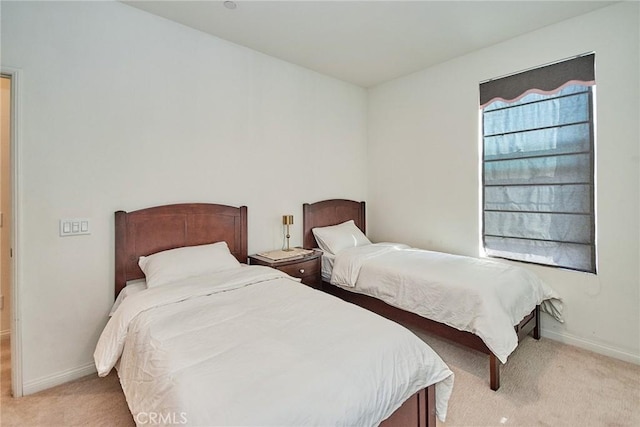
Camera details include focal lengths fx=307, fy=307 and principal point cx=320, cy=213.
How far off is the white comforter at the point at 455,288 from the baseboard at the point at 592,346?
171mm

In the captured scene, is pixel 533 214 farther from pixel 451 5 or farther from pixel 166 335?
pixel 166 335

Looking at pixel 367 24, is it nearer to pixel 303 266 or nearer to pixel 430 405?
pixel 303 266

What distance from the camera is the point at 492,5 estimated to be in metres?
2.44

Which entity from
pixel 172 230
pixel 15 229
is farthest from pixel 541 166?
pixel 15 229

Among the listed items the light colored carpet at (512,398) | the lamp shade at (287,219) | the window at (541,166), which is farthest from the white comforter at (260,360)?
the window at (541,166)

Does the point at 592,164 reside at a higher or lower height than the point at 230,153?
lower

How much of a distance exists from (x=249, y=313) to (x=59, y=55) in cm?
221

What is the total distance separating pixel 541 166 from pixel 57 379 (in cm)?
427

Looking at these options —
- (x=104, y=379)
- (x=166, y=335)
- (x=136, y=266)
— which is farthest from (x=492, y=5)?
(x=104, y=379)

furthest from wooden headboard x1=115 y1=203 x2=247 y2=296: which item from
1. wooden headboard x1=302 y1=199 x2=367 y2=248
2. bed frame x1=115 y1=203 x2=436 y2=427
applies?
wooden headboard x1=302 y1=199 x2=367 y2=248

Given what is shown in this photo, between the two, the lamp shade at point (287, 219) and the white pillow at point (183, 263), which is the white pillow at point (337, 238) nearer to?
the lamp shade at point (287, 219)

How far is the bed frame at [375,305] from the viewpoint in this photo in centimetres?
221

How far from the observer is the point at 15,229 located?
1988 millimetres
